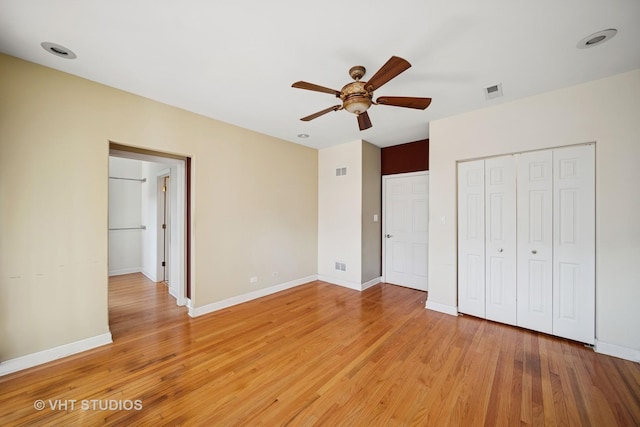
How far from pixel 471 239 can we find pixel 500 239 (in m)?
0.33

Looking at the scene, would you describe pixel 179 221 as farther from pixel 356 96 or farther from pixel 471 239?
pixel 471 239

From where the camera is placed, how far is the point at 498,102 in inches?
119

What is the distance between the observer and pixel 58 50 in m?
2.13

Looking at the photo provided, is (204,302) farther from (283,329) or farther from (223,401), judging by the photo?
(223,401)

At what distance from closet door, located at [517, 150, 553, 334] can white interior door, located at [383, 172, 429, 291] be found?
154 cm

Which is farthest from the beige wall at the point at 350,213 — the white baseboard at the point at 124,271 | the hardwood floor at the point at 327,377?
the white baseboard at the point at 124,271

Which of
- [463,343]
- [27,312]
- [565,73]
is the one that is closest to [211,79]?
[27,312]

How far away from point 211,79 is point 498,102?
3.46 metres

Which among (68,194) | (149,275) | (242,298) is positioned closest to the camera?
(68,194)

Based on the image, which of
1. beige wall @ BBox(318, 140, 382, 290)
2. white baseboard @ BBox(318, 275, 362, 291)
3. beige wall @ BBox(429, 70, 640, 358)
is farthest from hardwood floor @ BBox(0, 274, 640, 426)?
beige wall @ BBox(318, 140, 382, 290)

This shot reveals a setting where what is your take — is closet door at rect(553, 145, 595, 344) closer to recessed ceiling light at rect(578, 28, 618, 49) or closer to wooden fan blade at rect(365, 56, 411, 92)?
recessed ceiling light at rect(578, 28, 618, 49)

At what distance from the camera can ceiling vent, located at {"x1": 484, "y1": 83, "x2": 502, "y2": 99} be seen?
269 cm

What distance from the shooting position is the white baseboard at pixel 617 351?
2.35 m

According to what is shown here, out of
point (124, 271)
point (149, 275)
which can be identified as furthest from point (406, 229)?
point (124, 271)
